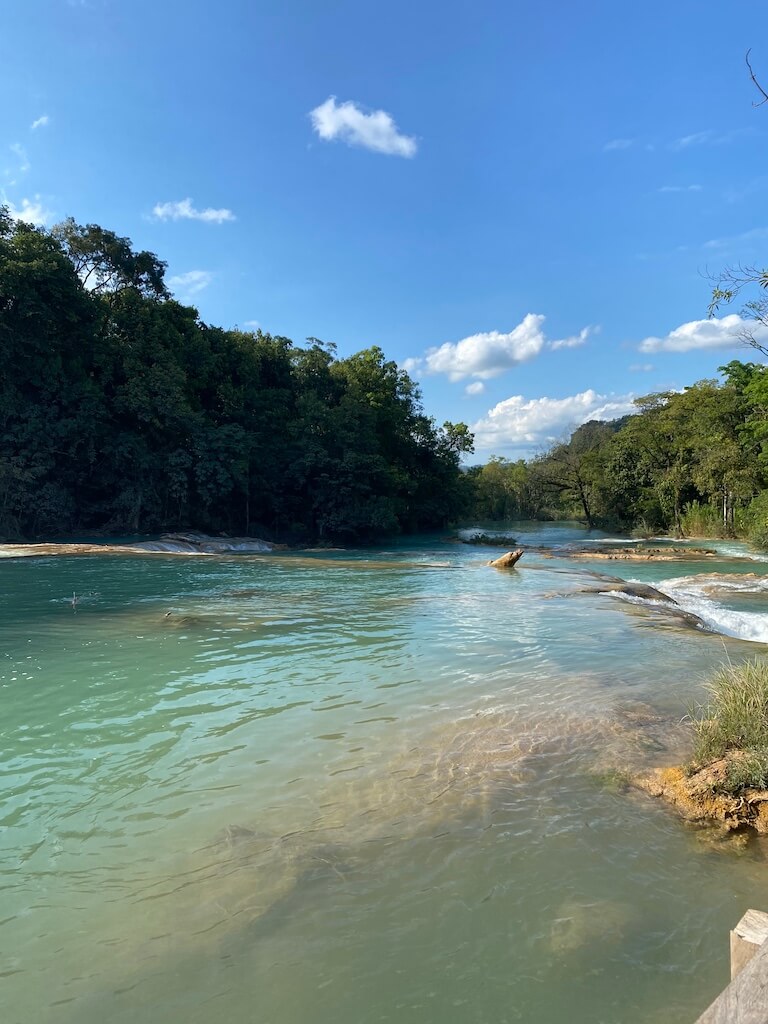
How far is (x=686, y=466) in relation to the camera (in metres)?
38.3

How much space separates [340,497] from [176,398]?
1052cm

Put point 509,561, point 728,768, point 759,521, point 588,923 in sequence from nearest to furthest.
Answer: point 588,923 < point 728,768 < point 509,561 < point 759,521

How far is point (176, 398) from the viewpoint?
31.4 m

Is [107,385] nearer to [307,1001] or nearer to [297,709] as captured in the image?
[297,709]

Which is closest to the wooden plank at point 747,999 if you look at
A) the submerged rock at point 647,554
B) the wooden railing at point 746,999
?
the wooden railing at point 746,999

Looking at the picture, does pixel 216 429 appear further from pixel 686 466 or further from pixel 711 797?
pixel 711 797

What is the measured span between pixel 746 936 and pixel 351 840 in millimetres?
2540

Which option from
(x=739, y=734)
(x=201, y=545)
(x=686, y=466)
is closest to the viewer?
(x=739, y=734)

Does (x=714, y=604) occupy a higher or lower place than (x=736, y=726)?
lower

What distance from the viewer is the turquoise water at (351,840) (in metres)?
2.82

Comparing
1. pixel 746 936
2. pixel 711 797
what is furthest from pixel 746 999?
pixel 711 797

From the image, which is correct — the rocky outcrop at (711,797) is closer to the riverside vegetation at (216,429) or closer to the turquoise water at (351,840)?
the turquoise water at (351,840)

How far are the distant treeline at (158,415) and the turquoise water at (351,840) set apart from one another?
22491 mm

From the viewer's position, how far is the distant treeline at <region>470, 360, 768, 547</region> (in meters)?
31.5
